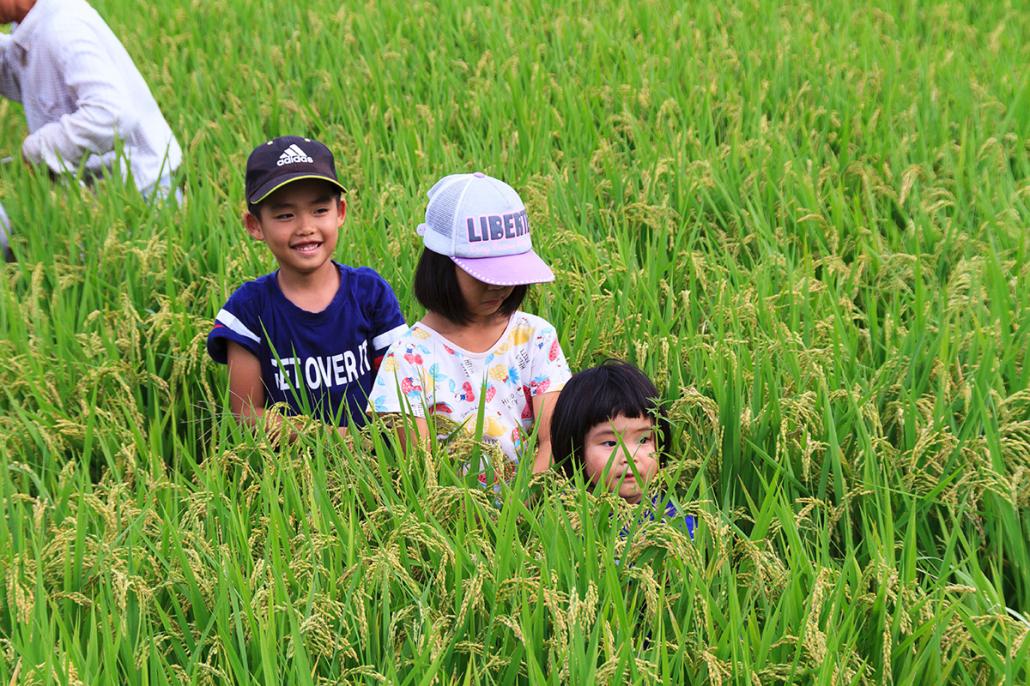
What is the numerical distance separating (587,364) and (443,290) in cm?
55

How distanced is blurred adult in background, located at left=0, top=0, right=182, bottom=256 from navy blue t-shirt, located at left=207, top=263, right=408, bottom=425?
4.01 ft

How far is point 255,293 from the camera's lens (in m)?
3.14

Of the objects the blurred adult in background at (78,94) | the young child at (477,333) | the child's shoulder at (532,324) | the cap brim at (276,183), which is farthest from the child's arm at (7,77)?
the child's shoulder at (532,324)

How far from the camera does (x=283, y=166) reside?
3035 millimetres

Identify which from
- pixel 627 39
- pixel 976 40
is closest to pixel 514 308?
pixel 627 39

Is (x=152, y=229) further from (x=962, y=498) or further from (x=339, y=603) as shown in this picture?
(x=962, y=498)

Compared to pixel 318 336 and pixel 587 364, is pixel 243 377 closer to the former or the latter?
pixel 318 336

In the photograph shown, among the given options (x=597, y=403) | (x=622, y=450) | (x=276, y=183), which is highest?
(x=276, y=183)

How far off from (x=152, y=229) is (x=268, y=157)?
1030 millimetres

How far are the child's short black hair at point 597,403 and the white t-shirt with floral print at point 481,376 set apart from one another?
12cm

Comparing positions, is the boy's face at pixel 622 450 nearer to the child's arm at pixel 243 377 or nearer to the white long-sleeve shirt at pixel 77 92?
the child's arm at pixel 243 377

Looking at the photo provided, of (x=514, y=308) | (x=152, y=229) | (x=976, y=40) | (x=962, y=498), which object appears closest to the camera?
(x=962, y=498)

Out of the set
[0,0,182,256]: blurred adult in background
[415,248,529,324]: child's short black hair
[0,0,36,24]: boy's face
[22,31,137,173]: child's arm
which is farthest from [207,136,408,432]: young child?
[0,0,36,24]: boy's face

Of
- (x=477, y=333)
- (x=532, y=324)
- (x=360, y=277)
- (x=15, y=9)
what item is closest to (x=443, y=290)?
(x=477, y=333)
